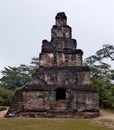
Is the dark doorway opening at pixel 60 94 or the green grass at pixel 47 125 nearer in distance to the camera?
the green grass at pixel 47 125

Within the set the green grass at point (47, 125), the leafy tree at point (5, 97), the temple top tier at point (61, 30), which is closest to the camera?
the green grass at point (47, 125)

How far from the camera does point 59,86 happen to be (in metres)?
30.6

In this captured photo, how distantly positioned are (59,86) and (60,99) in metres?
1.29

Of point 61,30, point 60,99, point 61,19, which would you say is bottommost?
point 60,99

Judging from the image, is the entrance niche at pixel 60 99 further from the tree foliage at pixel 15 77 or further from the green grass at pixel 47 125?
the tree foliage at pixel 15 77

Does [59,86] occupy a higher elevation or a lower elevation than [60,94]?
higher

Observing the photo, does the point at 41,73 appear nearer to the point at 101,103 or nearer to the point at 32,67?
the point at 101,103

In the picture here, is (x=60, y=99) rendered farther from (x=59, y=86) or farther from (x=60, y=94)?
(x=59, y=86)

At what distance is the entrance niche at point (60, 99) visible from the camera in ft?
98.0

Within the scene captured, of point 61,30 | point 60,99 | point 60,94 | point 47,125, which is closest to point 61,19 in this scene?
point 61,30

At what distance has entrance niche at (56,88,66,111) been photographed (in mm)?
29875

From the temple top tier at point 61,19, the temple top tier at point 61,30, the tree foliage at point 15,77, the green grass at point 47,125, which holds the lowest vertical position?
the green grass at point 47,125

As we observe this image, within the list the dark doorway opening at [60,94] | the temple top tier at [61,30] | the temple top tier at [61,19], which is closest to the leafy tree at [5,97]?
the dark doorway opening at [60,94]

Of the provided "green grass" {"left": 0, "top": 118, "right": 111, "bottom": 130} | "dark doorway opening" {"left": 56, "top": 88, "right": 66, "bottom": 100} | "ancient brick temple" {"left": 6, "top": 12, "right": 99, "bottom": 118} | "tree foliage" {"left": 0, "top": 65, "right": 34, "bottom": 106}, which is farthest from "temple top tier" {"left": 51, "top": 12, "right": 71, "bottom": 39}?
"tree foliage" {"left": 0, "top": 65, "right": 34, "bottom": 106}
